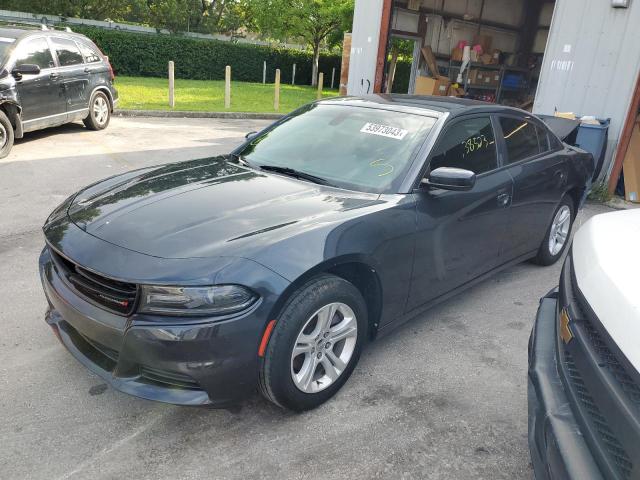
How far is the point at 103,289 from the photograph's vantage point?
2.37 meters

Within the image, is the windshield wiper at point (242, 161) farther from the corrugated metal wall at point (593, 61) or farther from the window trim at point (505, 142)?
the corrugated metal wall at point (593, 61)

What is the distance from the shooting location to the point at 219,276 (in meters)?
2.22

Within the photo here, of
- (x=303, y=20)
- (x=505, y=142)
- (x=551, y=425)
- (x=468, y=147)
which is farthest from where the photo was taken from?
(x=303, y=20)

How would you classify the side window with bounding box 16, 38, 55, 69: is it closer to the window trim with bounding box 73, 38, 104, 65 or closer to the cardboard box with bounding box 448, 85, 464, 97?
the window trim with bounding box 73, 38, 104, 65

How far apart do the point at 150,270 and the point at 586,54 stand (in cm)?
822

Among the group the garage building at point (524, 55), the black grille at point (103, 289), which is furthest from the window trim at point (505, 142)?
the garage building at point (524, 55)

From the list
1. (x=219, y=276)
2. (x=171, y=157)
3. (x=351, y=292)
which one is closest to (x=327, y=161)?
(x=351, y=292)

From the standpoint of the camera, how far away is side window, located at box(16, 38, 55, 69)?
7.97 meters

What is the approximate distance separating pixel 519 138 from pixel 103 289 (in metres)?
3.42

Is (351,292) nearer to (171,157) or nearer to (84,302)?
(84,302)

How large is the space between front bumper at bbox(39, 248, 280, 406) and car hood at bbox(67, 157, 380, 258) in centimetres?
32

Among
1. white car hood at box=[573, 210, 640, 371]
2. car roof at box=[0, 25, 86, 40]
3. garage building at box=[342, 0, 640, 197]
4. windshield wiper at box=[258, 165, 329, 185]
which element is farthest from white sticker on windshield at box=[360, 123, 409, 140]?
car roof at box=[0, 25, 86, 40]

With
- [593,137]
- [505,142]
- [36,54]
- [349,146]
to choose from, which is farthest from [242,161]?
[36,54]

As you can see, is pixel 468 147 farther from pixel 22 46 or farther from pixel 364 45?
pixel 364 45
